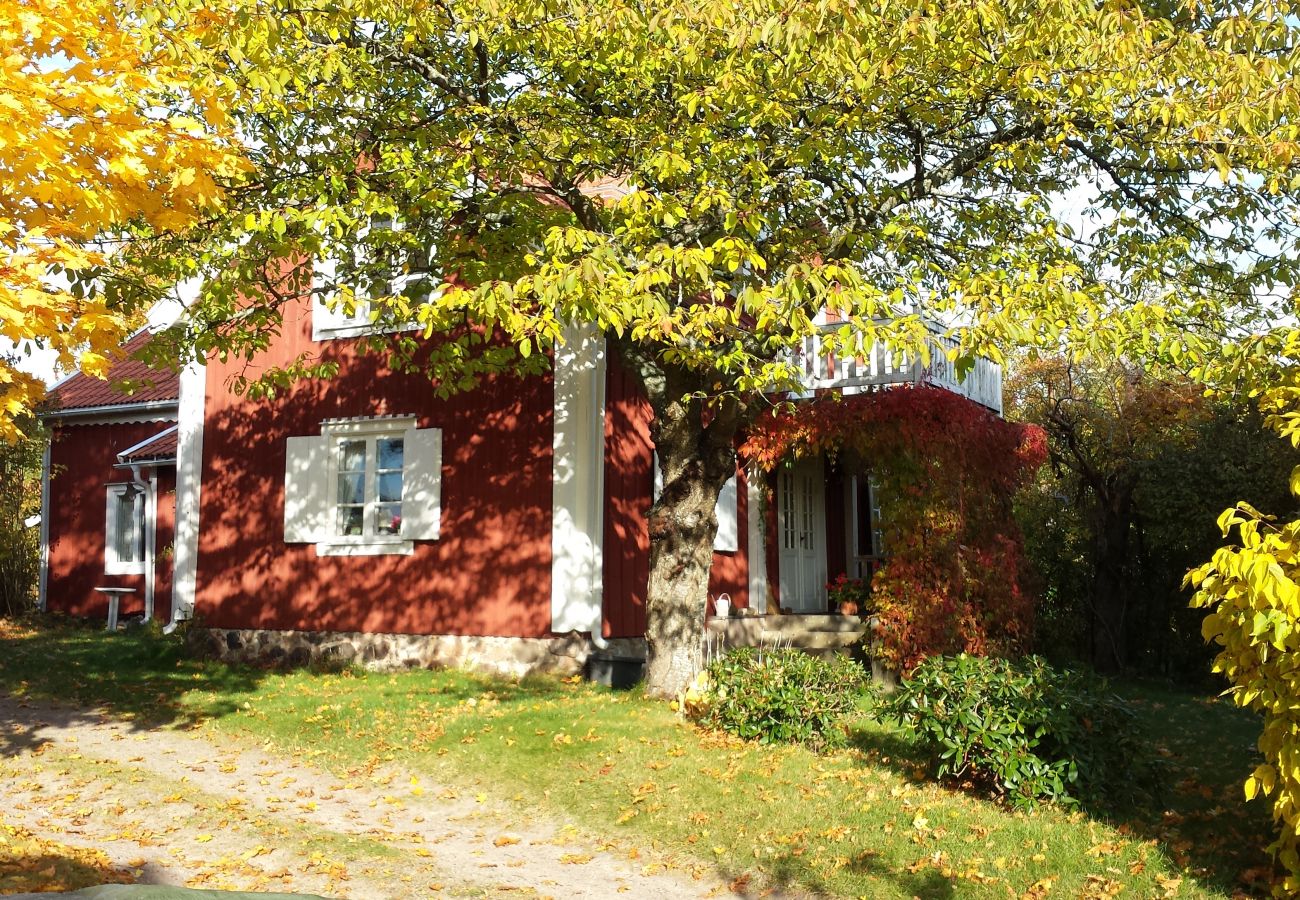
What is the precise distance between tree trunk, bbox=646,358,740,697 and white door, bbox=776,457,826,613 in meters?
4.92

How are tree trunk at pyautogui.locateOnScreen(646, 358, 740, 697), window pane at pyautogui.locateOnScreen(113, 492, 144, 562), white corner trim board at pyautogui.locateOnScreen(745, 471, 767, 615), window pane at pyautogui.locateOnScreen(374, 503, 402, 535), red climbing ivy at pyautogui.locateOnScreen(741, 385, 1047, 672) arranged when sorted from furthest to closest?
window pane at pyautogui.locateOnScreen(113, 492, 144, 562), white corner trim board at pyautogui.locateOnScreen(745, 471, 767, 615), window pane at pyautogui.locateOnScreen(374, 503, 402, 535), red climbing ivy at pyautogui.locateOnScreen(741, 385, 1047, 672), tree trunk at pyautogui.locateOnScreen(646, 358, 740, 697)

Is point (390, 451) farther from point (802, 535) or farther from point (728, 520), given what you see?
point (802, 535)

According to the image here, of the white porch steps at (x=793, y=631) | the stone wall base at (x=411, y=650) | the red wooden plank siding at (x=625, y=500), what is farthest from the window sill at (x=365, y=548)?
the white porch steps at (x=793, y=631)

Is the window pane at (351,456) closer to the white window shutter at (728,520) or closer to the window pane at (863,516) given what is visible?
the white window shutter at (728,520)

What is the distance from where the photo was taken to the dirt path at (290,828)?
20.6ft

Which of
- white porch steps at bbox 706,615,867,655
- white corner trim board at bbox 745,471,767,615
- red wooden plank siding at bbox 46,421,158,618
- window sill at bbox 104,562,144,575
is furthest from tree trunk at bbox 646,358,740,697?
red wooden plank siding at bbox 46,421,158,618

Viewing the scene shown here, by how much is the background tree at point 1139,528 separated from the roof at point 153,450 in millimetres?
12678

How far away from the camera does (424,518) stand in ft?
44.0

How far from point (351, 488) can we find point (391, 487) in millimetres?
619

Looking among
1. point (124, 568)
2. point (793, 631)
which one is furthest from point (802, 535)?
point (124, 568)

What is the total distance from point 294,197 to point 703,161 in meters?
3.44

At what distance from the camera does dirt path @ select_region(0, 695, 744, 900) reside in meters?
6.29

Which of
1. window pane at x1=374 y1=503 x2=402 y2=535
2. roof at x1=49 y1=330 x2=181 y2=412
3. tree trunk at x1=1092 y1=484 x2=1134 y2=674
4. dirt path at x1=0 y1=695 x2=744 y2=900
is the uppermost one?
roof at x1=49 y1=330 x2=181 y2=412

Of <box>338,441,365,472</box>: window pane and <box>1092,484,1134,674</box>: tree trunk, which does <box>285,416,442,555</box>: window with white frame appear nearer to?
<box>338,441,365,472</box>: window pane
